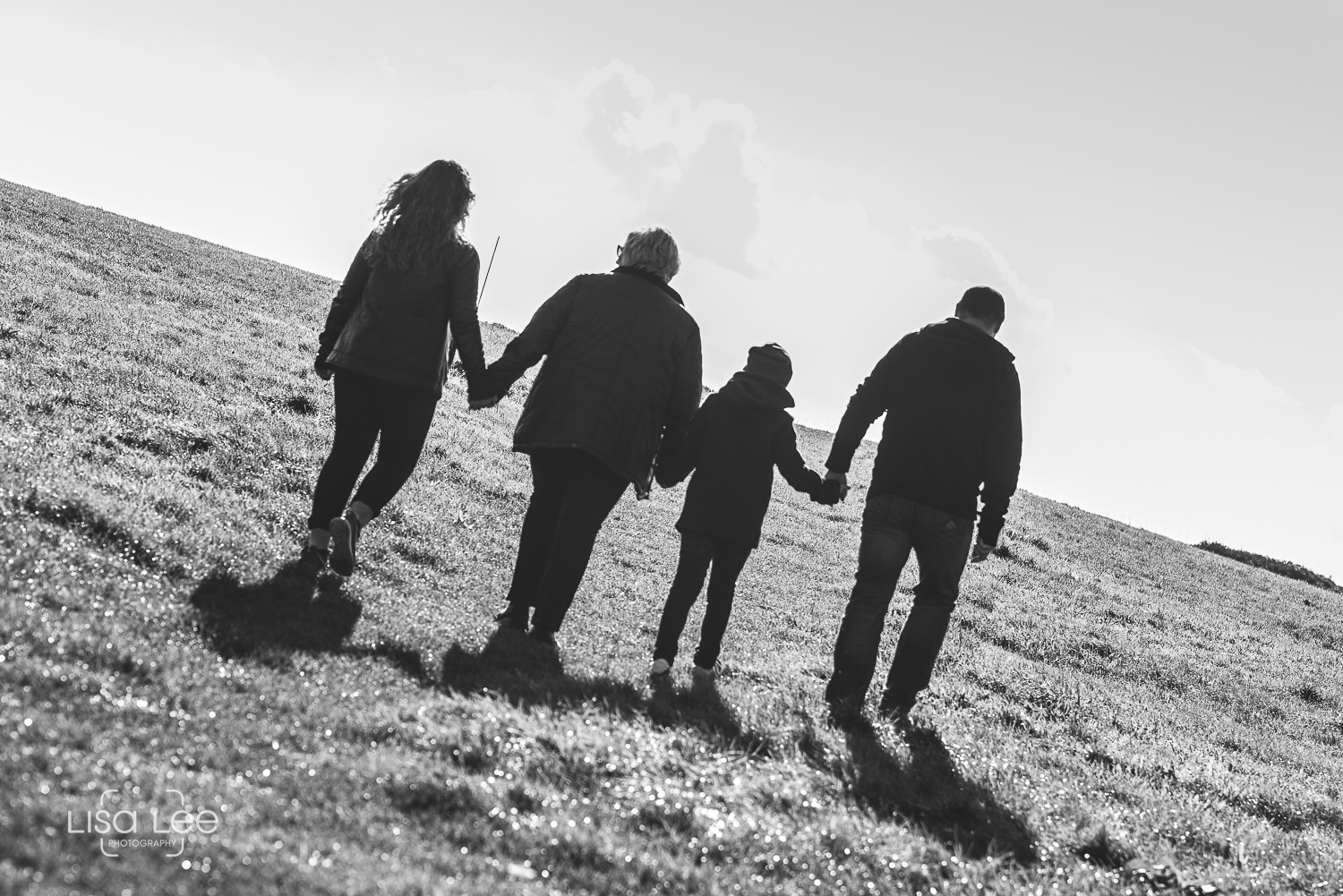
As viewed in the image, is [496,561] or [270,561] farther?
[496,561]

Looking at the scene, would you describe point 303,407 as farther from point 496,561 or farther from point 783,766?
point 783,766

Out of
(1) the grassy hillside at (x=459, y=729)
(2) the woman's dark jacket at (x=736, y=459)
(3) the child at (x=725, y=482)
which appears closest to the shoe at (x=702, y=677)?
(3) the child at (x=725, y=482)

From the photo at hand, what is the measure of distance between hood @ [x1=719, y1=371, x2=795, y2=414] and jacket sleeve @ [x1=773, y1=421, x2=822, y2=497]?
0.18 m

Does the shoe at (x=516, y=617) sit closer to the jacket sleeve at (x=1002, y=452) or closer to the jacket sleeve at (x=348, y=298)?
the jacket sleeve at (x=348, y=298)

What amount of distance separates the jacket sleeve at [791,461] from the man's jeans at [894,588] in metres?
0.67

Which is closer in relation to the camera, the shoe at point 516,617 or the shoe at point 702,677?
the shoe at point 702,677

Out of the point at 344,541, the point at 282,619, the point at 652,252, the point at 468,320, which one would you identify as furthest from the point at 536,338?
the point at 282,619

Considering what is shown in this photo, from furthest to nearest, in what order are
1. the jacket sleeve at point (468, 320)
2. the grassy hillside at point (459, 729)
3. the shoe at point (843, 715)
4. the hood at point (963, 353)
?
the jacket sleeve at point (468, 320) → the hood at point (963, 353) → the shoe at point (843, 715) → the grassy hillside at point (459, 729)

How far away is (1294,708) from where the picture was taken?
A: 14742mm

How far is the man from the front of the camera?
7.49m

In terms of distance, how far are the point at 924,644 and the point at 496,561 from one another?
16.9 feet

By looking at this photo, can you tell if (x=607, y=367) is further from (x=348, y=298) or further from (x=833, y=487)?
(x=348, y=298)

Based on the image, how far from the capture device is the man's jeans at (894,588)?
748cm

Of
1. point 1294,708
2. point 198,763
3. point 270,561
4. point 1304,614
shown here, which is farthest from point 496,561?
point 1304,614
